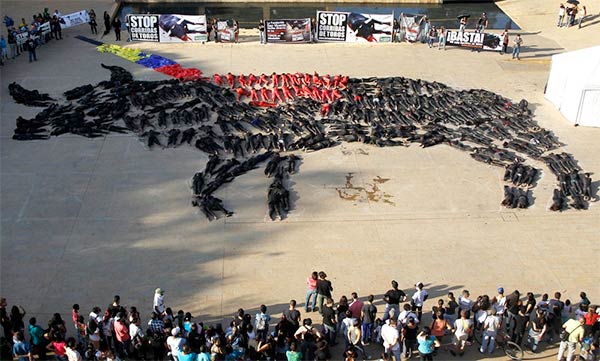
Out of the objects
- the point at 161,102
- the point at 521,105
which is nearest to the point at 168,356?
the point at 161,102

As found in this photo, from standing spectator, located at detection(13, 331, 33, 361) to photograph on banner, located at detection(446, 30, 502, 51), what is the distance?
82.1 ft

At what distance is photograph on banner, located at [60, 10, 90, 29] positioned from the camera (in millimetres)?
32312

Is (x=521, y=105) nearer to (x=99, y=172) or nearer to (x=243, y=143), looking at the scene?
(x=243, y=143)

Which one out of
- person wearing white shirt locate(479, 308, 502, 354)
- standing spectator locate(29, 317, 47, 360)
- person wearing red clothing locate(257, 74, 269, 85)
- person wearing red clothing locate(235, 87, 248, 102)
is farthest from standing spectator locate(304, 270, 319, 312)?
person wearing red clothing locate(257, 74, 269, 85)

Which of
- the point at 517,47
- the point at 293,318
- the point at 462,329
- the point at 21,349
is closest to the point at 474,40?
the point at 517,47

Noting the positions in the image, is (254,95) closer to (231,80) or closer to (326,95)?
(231,80)

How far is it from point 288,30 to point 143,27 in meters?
7.13

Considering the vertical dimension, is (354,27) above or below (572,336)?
above

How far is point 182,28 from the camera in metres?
31.3

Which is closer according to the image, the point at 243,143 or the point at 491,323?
the point at 491,323

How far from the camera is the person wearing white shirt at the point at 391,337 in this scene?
1244cm

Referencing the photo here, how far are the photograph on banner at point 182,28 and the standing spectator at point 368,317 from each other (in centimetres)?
2167

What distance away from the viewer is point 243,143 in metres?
21.4

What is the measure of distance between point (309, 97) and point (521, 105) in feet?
26.8
